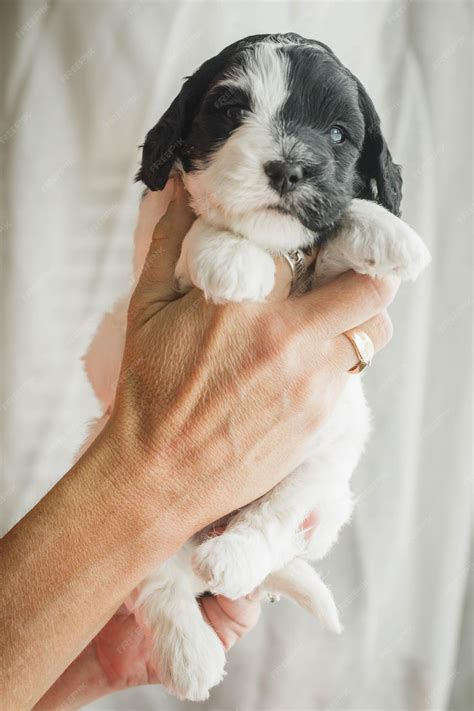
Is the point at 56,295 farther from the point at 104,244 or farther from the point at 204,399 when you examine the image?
the point at 204,399

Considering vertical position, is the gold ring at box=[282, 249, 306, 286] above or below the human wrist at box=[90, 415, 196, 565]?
above

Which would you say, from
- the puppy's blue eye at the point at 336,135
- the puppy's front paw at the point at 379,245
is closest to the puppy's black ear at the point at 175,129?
the puppy's blue eye at the point at 336,135

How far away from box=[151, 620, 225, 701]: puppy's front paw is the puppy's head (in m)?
1.00

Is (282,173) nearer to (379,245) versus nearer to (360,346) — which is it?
(379,245)

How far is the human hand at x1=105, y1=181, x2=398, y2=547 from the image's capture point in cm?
135

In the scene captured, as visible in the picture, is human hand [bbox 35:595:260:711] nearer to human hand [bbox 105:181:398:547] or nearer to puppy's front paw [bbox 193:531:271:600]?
puppy's front paw [bbox 193:531:271:600]

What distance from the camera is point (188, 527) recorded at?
4.54 feet

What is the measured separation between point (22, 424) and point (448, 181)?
1921mm

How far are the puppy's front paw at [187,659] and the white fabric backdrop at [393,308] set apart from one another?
1059mm

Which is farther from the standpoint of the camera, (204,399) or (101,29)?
(101,29)

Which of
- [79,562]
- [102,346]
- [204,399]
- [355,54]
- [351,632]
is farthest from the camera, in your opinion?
[351,632]

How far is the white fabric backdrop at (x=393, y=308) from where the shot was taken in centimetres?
229

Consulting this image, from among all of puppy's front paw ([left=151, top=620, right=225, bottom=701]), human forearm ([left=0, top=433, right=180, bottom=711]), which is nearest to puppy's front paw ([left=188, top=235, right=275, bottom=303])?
human forearm ([left=0, top=433, right=180, bottom=711])

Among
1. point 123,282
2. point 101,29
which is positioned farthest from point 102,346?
point 101,29
